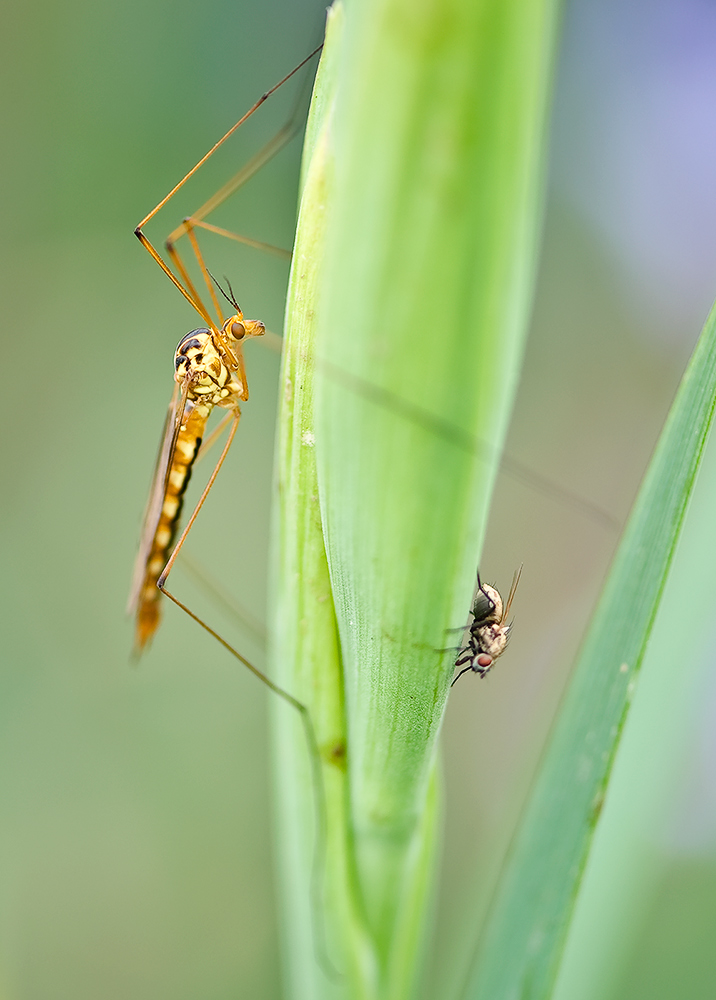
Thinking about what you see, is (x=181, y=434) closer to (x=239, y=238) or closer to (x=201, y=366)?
(x=201, y=366)

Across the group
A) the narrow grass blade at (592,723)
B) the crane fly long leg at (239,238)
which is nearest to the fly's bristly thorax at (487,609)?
the narrow grass blade at (592,723)

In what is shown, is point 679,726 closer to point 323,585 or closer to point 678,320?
point 323,585

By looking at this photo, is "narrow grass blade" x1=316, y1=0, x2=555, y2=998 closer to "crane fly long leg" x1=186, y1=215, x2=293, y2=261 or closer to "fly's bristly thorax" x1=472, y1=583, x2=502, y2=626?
"fly's bristly thorax" x1=472, y1=583, x2=502, y2=626

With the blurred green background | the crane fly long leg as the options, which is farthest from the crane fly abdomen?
the blurred green background

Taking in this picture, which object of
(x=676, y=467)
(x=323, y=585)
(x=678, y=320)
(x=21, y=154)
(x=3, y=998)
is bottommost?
(x=3, y=998)

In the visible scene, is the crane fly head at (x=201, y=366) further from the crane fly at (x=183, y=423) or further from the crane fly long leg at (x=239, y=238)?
the crane fly long leg at (x=239, y=238)

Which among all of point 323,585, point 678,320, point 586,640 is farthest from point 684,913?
point 678,320
